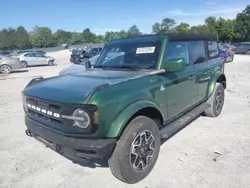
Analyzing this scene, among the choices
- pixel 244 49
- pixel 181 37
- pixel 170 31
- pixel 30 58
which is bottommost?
pixel 244 49

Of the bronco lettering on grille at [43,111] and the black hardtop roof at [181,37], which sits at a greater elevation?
the black hardtop roof at [181,37]

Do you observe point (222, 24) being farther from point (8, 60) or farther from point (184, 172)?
point (184, 172)

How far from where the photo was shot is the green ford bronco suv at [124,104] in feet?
9.26

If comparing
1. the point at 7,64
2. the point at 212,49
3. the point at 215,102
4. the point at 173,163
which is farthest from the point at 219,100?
the point at 7,64

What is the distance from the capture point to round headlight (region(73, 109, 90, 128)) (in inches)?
109

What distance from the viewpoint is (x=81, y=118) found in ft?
9.16

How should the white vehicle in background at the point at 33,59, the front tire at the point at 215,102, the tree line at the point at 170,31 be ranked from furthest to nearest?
the tree line at the point at 170,31, the white vehicle in background at the point at 33,59, the front tire at the point at 215,102

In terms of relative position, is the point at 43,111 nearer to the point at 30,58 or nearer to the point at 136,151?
the point at 136,151

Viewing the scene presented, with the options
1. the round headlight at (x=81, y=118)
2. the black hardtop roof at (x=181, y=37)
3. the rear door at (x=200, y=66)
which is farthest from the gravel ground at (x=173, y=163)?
the black hardtop roof at (x=181, y=37)

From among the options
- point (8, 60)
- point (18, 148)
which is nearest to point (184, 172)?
point (18, 148)

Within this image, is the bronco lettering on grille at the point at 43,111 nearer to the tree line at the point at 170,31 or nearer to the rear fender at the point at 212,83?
Answer: the rear fender at the point at 212,83

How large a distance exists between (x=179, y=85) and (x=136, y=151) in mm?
1451

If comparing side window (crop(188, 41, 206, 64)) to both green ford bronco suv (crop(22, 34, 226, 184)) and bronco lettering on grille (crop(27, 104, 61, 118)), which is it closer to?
green ford bronco suv (crop(22, 34, 226, 184))

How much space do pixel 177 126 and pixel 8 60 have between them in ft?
53.3
